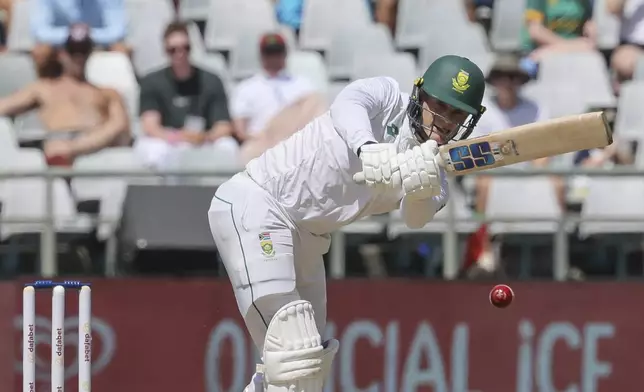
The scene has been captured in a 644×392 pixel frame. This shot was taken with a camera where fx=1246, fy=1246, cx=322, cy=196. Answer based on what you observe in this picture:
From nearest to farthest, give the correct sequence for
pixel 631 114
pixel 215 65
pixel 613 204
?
pixel 613 204 < pixel 631 114 < pixel 215 65

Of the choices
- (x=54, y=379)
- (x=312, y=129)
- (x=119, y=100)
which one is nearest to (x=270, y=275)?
(x=312, y=129)

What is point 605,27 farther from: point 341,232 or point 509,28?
point 341,232

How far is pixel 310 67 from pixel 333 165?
3.83 m

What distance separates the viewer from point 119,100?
777 cm

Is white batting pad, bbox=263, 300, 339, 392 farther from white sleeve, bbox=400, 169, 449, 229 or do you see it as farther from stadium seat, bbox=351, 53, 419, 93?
stadium seat, bbox=351, 53, 419, 93

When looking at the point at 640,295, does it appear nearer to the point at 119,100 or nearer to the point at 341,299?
the point at 341,299

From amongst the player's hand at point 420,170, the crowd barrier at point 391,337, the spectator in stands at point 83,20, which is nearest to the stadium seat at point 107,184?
the crowd barrier at point 391,337

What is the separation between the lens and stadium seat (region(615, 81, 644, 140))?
754cm

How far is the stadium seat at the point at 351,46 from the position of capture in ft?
27.4

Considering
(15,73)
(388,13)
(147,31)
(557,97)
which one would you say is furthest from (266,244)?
(388,13)

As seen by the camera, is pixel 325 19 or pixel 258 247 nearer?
pixel 258 247


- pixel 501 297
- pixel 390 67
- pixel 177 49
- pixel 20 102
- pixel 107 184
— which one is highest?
pixel 177 49

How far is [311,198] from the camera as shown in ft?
15.1

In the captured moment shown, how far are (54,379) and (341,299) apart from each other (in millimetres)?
2352
